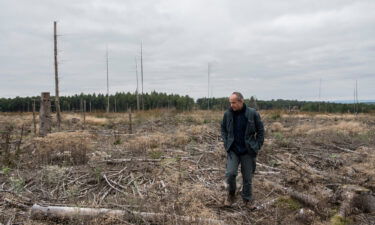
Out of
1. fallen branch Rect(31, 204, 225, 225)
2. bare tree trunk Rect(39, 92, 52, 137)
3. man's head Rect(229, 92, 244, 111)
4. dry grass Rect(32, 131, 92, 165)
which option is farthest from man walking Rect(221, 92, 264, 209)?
bare tree trunk Rect(39, 92, 52, 137)

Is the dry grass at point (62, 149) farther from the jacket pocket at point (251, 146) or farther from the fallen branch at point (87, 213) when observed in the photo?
the jacket pocket at point (251, 146)

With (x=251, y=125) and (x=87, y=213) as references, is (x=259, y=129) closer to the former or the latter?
(x=251, y=125)

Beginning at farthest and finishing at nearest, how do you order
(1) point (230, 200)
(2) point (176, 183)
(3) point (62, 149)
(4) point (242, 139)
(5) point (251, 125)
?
1. (3) point (62, 149)
2. (2) point (176, 183)
3. (1) point (230, 200)
4. (4) point (242, 139)
5. (5) point (251, 125)

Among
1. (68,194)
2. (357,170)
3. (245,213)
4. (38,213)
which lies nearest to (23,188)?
(68,194)

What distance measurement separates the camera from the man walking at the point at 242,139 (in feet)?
17.3

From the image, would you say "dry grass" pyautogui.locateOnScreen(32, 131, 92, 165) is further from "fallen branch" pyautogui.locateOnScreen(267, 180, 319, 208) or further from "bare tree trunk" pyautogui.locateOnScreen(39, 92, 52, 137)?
"fallen branch" pyautogui.locateOnScreen(267, 180, 319, 208)

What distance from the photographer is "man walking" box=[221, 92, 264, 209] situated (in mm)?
5273

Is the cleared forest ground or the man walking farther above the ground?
the man walking

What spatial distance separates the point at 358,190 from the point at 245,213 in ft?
6.50

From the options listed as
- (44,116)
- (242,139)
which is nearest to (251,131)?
(242,139)

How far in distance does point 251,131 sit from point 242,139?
0.74ft

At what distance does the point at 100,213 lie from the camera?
4664 millimetres

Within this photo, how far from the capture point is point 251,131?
207 inches

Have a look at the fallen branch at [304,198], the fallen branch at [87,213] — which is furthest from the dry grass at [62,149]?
the fallen branch at [304,198]
